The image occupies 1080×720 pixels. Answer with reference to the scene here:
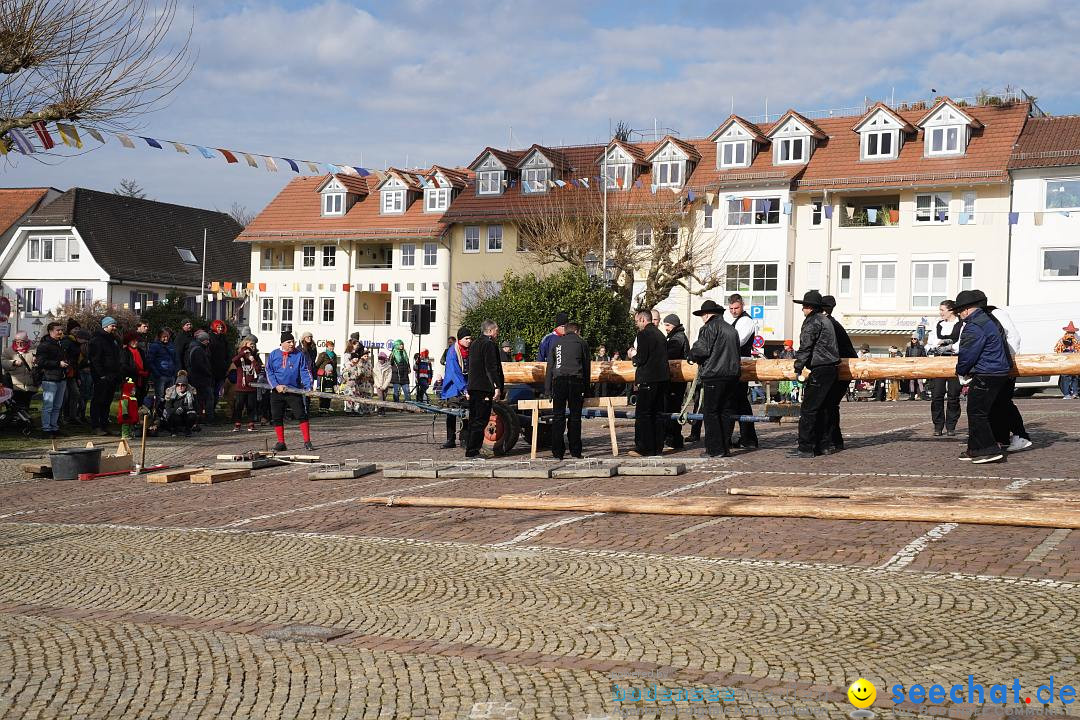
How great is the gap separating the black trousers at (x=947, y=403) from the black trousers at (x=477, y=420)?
242 inches

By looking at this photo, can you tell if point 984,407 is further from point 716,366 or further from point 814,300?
point 716,366

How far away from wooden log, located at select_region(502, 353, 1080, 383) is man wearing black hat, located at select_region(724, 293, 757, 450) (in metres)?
0.40

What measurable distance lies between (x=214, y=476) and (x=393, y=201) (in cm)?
4938

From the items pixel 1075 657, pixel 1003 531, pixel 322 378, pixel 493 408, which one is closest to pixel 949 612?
pixel 1075 657

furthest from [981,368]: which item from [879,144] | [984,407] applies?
[879,144]

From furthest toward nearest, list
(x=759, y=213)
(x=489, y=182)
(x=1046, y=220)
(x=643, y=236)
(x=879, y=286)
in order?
(x=489, y=182) < (x=759, y=213) < (x=879, y=286) < (x=643, y=236) < (x=1046, y=220)

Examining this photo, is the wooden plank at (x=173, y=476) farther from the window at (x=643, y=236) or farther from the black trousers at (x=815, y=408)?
the window at (x=643, y=236)

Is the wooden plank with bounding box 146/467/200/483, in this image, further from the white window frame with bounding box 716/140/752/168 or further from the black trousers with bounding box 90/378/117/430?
the white window frame with bounding box 716/140/752/168

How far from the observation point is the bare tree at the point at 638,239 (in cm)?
4541

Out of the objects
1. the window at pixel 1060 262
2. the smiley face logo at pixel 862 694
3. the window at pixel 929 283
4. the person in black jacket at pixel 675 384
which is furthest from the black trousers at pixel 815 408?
the window at pixel 929 283

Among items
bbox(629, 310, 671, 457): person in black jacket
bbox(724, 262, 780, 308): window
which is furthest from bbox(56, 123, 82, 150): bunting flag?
bbox(724, 262, 780, 308): window

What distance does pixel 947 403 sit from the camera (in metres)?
17.0

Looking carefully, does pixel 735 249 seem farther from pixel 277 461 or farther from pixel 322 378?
pixel 277 461

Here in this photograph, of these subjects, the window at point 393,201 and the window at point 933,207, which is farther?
the window at point 393,201
